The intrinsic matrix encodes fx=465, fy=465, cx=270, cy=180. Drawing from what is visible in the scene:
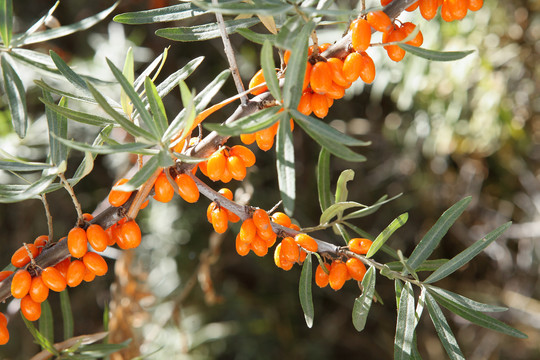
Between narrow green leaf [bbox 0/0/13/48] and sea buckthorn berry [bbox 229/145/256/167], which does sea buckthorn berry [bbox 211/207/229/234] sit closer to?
sea buckthorn berry [bbox 229/145/256/167]

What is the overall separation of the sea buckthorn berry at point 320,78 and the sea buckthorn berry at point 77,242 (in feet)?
1.22

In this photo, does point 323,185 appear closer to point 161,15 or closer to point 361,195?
point 161,15

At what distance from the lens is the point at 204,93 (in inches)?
23.1

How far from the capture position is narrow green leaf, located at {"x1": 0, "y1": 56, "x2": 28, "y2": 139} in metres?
0.73

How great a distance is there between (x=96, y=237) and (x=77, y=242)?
0.10ft

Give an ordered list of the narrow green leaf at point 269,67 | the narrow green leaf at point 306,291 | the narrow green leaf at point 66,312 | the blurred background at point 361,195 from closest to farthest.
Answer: the narrow green leaf at point 269,67 → the narrow green leaf at point 306,291 → the narrow green leaf at point 66,312 → the blurred background at point 361,195

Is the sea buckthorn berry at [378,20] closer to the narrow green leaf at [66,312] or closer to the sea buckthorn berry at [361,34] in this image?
the sea buckthorn berry at [361,34]

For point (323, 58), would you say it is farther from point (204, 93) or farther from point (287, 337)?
point (287, 337)

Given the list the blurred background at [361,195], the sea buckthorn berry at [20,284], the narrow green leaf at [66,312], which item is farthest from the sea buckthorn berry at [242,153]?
the blurred background at [361,195]

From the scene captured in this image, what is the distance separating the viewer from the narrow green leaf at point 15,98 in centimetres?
73

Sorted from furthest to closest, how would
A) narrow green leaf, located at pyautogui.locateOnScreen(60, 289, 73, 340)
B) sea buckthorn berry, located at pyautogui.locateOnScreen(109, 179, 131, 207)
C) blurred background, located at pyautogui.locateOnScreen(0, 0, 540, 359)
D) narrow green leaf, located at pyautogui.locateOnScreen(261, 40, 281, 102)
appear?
blurred background, located at pyautogui.locateOnScreen(0, 0, 540, 359), narrow green leaf, located at pyautogui.locateOnScreen(60, 289, 73, 340), sea buckthorn berry, located at pyautogui.locateOnScreen(109, 179, 131, 207), narrow green leaf, located at pyautogui.locateOnScreen(261, 40, 281, 102)

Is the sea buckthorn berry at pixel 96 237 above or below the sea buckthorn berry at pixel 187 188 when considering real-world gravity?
below

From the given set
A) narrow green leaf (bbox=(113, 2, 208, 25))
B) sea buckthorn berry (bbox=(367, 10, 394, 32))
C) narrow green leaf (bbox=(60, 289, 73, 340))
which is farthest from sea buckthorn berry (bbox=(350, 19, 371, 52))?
narrow green leaf (bbox=(60, 289, 73, 340))

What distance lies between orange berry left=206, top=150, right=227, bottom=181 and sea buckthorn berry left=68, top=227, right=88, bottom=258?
0.20 metres
